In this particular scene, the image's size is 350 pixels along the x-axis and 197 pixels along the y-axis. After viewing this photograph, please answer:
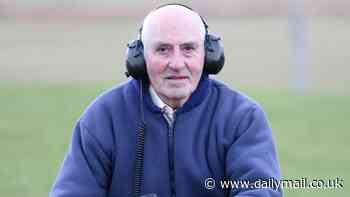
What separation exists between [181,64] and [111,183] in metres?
0.56

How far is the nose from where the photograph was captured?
4.25 metres

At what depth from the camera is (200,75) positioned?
14.3 feet

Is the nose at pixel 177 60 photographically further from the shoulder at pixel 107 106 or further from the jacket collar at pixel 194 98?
Answer: the shoulder at pixel 107 106

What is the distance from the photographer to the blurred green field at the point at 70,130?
10.2 m

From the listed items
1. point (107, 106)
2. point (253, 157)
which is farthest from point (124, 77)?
point (253, 157)

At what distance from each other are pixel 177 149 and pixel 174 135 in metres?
0.06

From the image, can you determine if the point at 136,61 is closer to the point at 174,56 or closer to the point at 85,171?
the point at 174,56

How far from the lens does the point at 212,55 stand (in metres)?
4.36

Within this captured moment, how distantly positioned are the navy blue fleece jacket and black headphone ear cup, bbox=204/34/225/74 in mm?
65

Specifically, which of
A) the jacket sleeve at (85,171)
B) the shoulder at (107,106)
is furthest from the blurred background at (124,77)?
the jacket sleeve at (85,171)

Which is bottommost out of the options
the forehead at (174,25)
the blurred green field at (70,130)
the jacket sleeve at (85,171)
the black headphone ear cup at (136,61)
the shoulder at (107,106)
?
the blurred green field at (70,130)

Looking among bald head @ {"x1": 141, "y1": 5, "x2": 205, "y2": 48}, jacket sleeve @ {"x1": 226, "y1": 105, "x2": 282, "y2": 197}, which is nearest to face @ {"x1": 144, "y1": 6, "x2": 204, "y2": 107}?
bald head @ {"x1": 141, "y1": 5, "x2": 205, "y2": 48}

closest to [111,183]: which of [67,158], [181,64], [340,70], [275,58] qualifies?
[67,158]

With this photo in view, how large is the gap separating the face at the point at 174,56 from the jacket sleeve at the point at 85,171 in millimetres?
344
